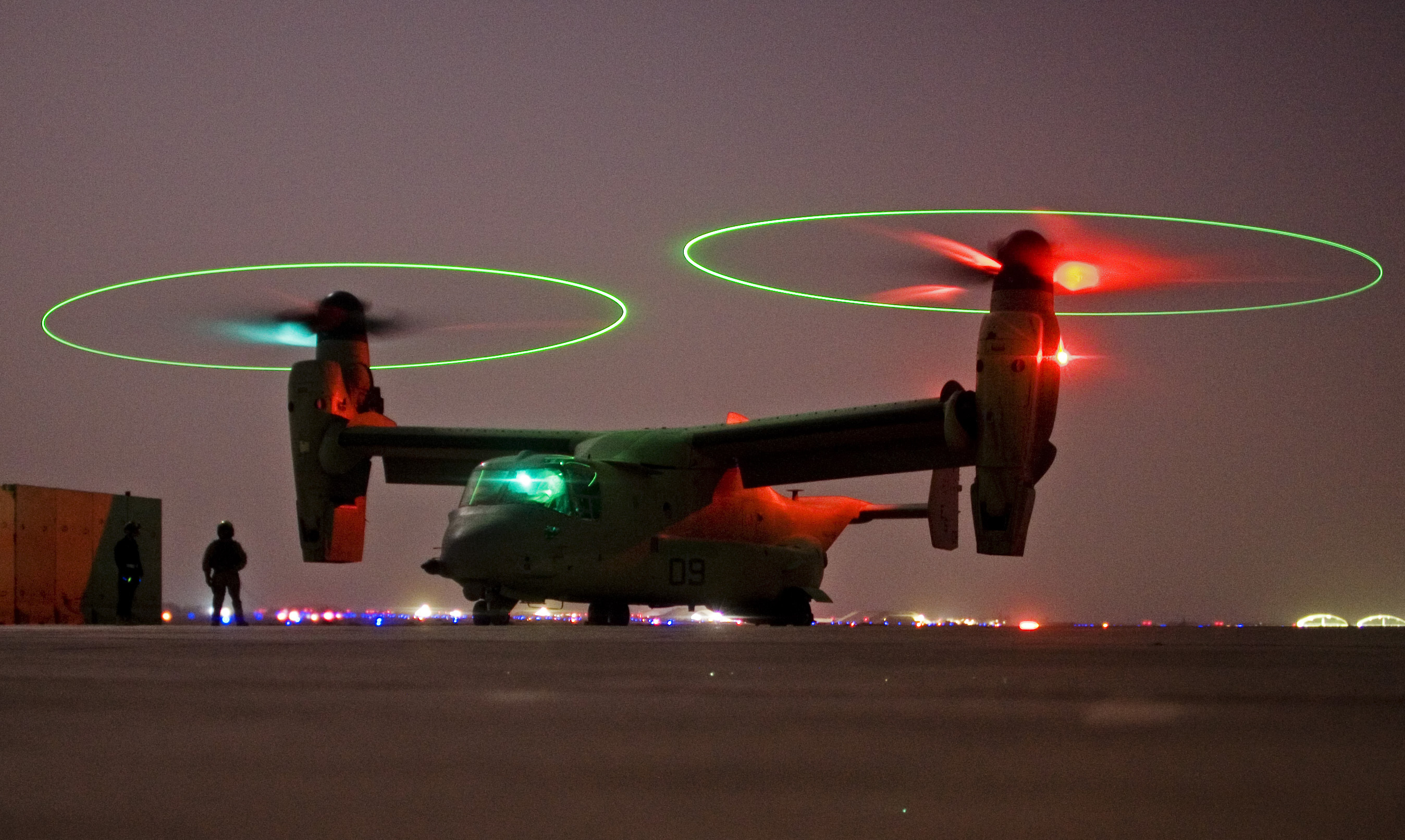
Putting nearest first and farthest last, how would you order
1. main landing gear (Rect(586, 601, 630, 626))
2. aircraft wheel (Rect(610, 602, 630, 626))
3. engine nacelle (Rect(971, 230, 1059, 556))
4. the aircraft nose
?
the aircraft nose, engine nacelle (Rect(971, 230, 1059, 556)), main landing gear (Rect(586, 601, 630, 626)), aircraft wheel (Rect(610, 602, 630, 626))

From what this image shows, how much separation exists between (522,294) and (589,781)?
22.1 m

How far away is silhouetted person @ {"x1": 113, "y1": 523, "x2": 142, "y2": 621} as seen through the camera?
2142cm

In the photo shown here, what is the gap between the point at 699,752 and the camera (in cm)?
278

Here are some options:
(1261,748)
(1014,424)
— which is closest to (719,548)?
(1014,424)

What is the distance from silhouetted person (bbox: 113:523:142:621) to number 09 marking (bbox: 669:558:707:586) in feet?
24.7

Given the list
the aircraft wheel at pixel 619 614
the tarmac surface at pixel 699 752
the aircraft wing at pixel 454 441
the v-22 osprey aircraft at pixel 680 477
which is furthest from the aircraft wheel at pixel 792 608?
the tarmac surface at pixel 699 752

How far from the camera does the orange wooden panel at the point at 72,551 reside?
22094 mm

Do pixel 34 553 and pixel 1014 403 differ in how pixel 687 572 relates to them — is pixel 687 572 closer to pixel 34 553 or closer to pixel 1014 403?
pixel 1014 403

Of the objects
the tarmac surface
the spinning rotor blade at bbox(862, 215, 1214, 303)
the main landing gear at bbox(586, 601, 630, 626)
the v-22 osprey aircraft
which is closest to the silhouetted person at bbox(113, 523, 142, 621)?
the v-22 osprey aircraft

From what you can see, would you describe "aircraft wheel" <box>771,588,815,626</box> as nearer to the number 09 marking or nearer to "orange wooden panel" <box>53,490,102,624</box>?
the number 09 marking

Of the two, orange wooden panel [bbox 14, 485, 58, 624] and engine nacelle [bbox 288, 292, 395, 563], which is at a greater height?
engine nacelle [bbox 288, 292, 395, 563]

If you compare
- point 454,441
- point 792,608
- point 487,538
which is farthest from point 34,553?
point 792,608

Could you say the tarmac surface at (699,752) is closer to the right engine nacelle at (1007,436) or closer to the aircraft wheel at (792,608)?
the right engine nacelle at (1007,436)

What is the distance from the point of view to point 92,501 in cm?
2303
